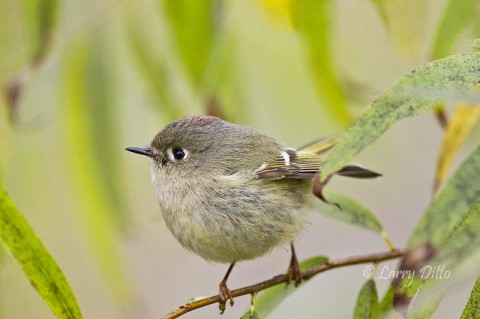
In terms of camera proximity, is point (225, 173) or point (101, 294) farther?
point (101, 294)

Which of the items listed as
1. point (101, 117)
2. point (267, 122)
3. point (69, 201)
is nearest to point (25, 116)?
point (101, 117)

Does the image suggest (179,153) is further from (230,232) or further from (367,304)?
(367,304)

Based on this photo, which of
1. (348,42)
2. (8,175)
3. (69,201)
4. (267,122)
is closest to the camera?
(8,175)

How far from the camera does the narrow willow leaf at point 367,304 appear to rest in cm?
140

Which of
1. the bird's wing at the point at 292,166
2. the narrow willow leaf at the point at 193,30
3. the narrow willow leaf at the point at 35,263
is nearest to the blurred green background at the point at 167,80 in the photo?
the narrow willow leaf at the point at 193,30

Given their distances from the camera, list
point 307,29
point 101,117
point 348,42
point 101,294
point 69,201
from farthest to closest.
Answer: point 101,294 < point 69,201 < point 348,42 < point 101,117 < point 307,29

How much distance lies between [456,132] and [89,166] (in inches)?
36.4

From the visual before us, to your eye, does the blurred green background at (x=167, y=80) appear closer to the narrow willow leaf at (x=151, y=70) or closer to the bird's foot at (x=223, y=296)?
the narrow willow leaf at (x=151, y=70)

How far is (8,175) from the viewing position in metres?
1.83

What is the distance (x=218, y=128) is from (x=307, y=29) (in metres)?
0.41

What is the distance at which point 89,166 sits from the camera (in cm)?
192

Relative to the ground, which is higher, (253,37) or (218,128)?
(253,37)

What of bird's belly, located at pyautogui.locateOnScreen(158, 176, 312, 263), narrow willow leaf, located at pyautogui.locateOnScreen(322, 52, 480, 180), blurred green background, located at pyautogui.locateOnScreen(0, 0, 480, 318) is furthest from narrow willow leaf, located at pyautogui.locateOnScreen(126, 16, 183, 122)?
narrow willow leaf, located at pyautogui.locateOnScreen(322, 52, 480, 180)

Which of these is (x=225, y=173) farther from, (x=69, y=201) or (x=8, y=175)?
(x=69, y=201)
